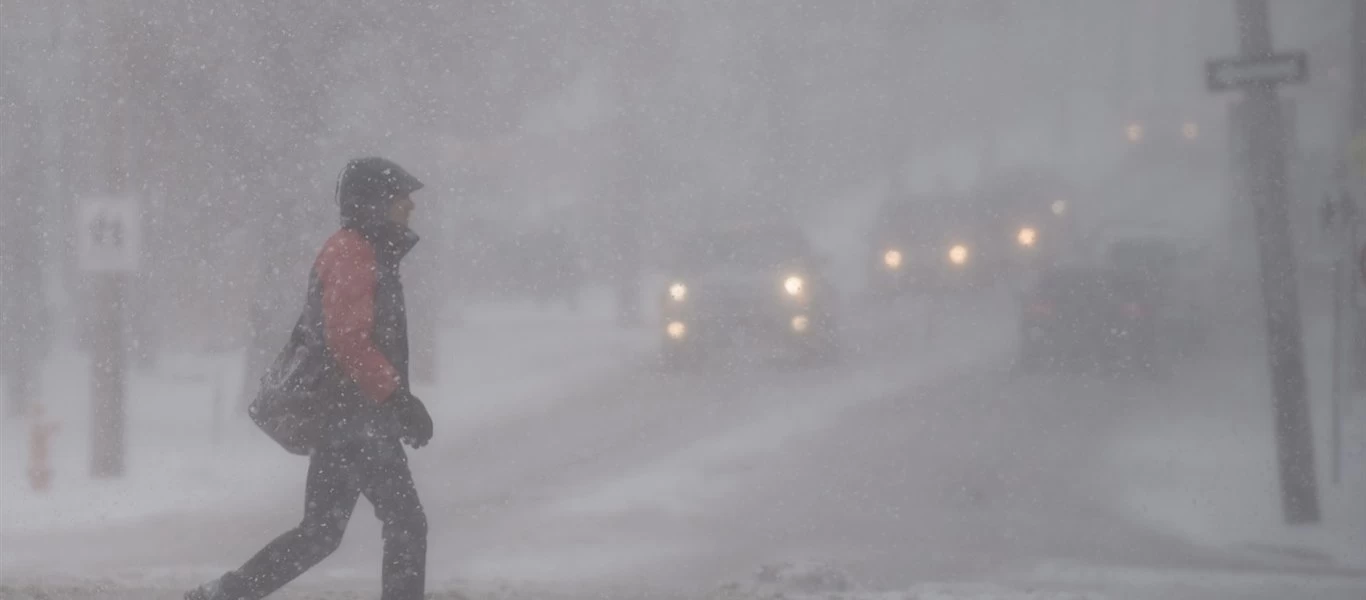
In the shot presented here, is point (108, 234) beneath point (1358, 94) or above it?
beneath

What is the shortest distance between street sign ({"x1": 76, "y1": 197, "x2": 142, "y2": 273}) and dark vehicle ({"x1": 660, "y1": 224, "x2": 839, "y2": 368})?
11.5 ft

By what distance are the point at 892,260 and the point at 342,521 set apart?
335 centimetres

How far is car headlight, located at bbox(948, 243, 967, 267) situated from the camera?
19.1 feet

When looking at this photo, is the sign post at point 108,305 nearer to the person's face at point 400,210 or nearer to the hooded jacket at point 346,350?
the hooded jacket at point 346,350

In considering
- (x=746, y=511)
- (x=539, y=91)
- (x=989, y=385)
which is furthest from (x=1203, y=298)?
(x=539, y=91)

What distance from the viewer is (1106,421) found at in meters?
5.59

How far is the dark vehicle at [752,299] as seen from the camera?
6.00 meters

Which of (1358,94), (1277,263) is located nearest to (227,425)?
(1277,263)

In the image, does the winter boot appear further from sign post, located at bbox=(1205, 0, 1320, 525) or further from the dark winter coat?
sign post, located at bbox=(1205, 0, 1320, 525)

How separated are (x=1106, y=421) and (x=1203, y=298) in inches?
34.0

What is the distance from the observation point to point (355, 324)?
11.3 feet

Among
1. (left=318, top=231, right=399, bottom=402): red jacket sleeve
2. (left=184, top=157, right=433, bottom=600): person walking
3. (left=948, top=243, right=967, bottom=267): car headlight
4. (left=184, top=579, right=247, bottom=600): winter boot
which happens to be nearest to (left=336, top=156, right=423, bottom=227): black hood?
(left=184, top=157, right=433, bottom=600): person walking

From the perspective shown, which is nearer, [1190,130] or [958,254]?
[1190,130]

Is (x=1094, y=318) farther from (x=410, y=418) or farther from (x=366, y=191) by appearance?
(x=366, y=191)
